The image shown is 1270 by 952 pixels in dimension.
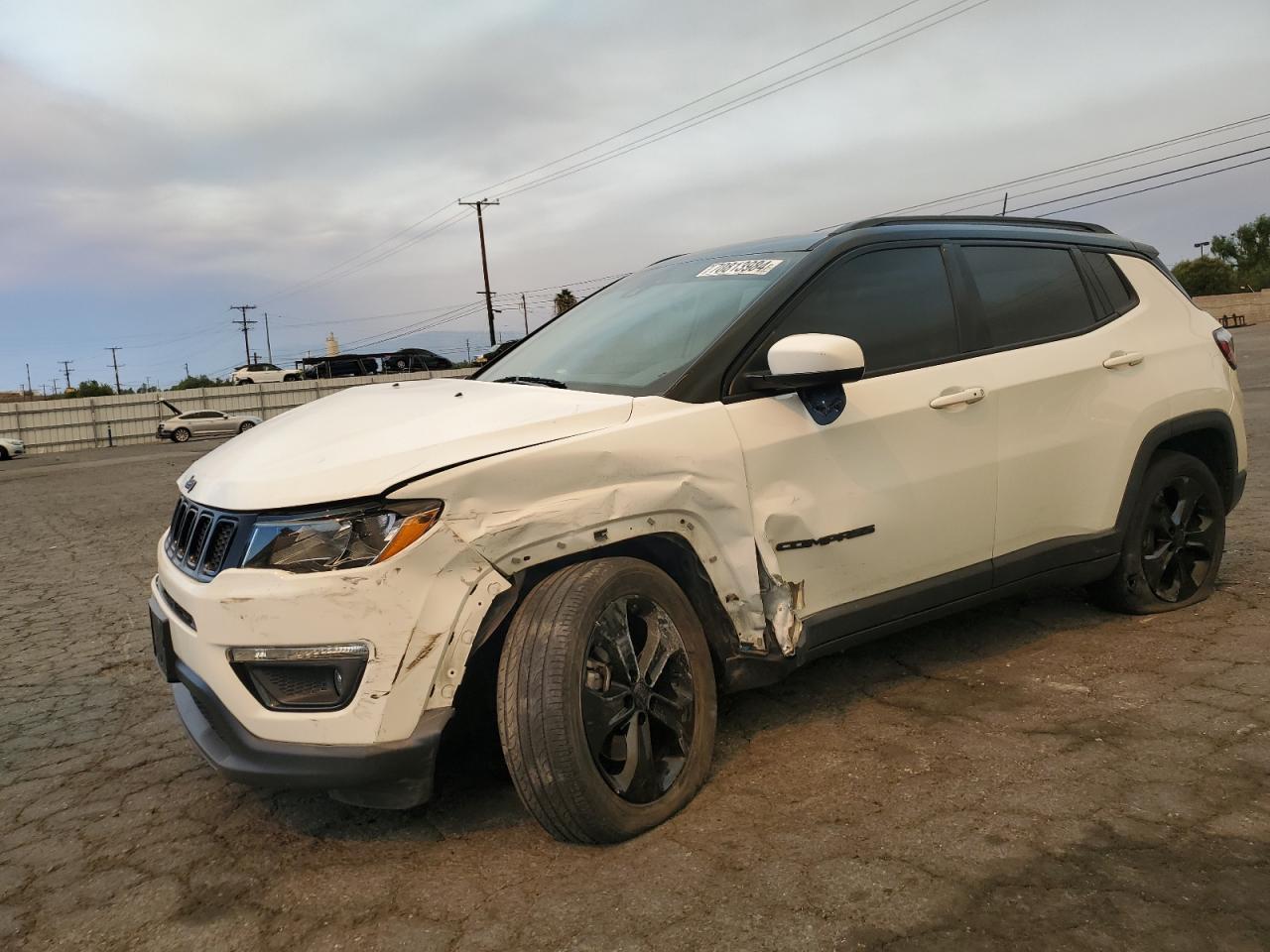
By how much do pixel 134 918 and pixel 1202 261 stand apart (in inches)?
3946

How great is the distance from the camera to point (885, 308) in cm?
333

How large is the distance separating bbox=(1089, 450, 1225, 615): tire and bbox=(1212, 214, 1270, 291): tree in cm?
9746

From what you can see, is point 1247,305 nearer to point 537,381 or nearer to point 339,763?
point 537,381

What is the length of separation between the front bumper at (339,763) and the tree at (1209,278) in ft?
303

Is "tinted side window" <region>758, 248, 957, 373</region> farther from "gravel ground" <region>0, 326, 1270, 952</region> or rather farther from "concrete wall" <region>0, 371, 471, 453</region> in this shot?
"concrete wall" <region>0, 371, 471, 453</region>

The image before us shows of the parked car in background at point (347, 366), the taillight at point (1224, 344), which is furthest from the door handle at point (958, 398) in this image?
the parked car in background at point (347, 366)

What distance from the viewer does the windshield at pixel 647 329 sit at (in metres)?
3.06

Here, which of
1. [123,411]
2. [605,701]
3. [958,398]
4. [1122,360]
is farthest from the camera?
[123,411]

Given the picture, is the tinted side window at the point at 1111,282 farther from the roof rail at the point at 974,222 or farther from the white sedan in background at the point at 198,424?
the white sedan in background at the point at 198,424

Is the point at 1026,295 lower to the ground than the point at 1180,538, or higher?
higher

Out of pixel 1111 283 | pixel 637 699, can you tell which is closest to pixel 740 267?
pixel 637 699

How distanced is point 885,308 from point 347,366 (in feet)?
146

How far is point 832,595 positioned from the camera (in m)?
3.01

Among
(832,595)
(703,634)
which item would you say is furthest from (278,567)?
(832,595)
